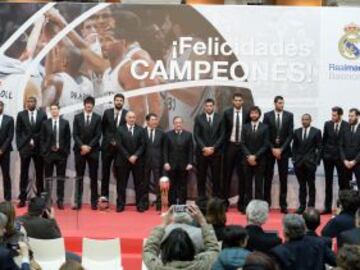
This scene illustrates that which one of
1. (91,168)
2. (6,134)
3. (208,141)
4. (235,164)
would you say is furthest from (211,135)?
(6,134)

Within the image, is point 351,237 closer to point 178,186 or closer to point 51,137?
point 178,186

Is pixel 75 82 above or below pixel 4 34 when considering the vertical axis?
below

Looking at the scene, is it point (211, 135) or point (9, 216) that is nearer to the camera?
point (9, 216)

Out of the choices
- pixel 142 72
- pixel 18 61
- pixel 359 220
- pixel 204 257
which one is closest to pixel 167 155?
pixel 142 72

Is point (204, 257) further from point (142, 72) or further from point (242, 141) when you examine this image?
point (142, 72)

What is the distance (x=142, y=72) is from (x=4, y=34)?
2329mm

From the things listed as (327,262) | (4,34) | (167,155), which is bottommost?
(327,262)

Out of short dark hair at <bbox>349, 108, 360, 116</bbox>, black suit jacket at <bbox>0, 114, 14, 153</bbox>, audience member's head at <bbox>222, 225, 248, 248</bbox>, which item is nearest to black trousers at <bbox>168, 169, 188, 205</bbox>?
black suit jacket at <bbox>0, 114, 14, 153</bbox>

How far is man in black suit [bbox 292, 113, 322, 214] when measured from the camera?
11125 millimetres

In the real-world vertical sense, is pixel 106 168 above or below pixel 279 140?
below

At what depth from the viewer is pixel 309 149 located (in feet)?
A: 36.6

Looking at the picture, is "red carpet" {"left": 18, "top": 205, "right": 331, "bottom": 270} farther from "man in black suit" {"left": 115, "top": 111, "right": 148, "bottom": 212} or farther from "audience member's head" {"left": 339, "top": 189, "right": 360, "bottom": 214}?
"audience member's head" {"left": 339, "top": 189, "right": 360, "bottom": 214}

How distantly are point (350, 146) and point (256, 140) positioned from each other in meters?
1.39

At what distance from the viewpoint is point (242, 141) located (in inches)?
441
